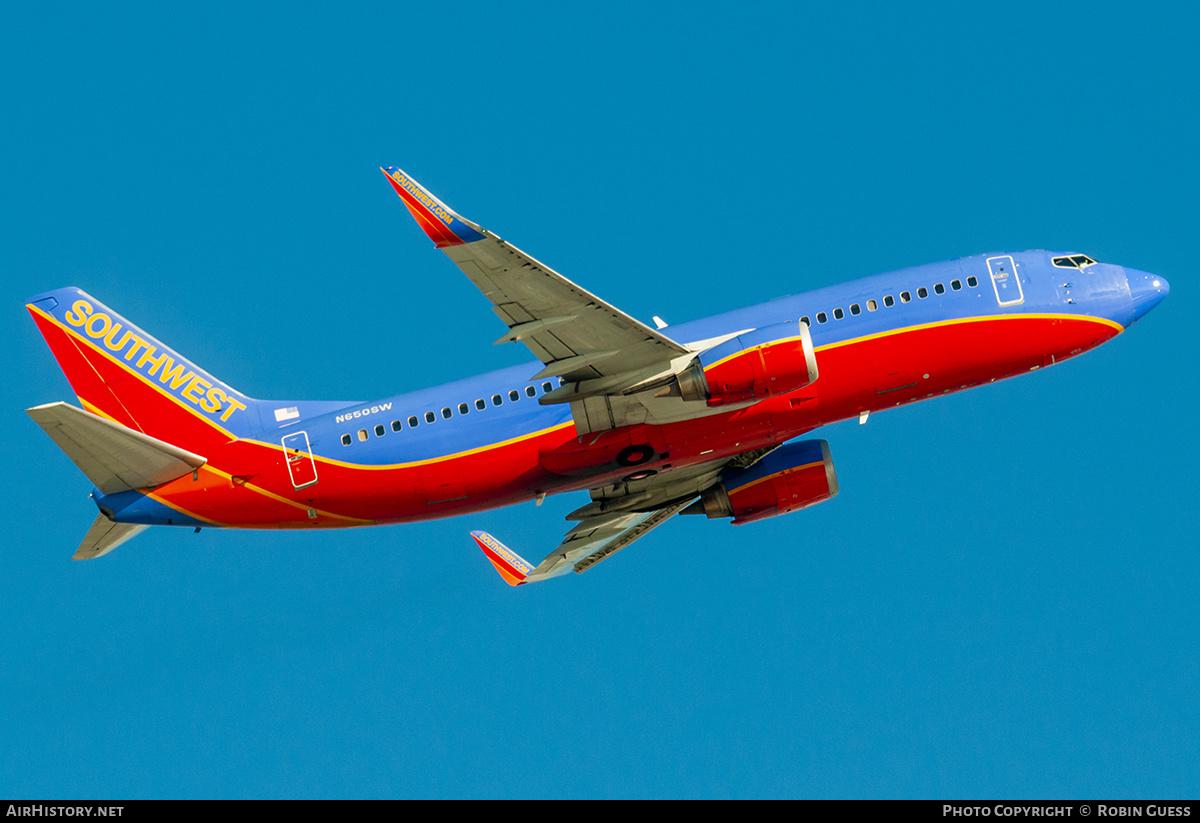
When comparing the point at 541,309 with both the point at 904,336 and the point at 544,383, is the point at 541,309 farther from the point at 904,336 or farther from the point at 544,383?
the point at 904,336

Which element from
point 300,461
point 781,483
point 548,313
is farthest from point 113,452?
point 781,483

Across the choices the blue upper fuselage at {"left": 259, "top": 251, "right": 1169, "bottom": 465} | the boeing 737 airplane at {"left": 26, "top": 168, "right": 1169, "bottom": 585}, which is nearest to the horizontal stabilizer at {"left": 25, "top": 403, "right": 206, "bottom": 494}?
the boeing 737 airplane at {"left": 26, "top": 168, "right": 1169, "bottom": 585}

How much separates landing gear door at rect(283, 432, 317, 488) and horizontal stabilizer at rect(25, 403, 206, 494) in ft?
9.39

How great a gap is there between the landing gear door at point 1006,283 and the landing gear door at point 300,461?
22792 millimetres

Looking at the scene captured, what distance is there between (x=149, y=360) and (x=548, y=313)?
15.9 metres

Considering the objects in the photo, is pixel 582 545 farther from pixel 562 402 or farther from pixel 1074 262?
pixel 1074 262

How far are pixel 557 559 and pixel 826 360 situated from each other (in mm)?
14205

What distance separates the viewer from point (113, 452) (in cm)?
4034

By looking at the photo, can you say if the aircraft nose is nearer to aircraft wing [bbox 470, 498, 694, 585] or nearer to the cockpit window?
the cockpit window

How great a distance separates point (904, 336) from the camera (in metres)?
40.7

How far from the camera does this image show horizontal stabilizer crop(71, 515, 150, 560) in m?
42.4
